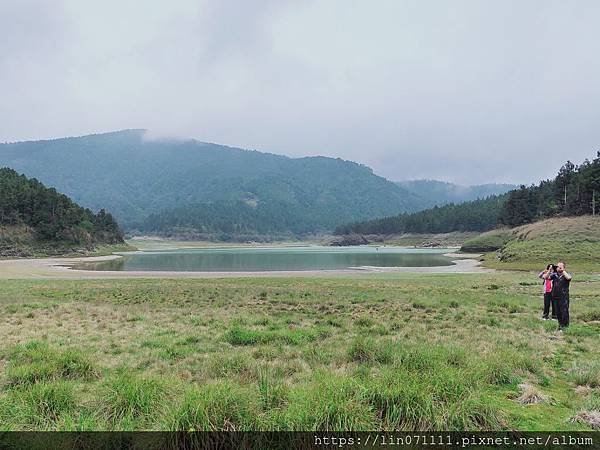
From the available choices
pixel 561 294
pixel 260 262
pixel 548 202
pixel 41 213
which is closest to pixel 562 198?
pixel 548 202

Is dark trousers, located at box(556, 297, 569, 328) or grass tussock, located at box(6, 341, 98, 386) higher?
dark trousers, located at box(556, 297, 569, 328)

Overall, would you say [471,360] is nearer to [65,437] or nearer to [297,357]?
[297,357]

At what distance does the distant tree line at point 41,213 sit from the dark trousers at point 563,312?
125 m

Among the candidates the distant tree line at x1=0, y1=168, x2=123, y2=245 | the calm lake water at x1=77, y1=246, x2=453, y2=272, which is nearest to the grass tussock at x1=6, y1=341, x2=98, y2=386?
the calm lake water at x1=77, y1=246, x2=453, y2=272

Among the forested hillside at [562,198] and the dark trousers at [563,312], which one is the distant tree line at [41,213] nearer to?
the dark trousers at [563,312]

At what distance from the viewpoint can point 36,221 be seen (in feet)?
372

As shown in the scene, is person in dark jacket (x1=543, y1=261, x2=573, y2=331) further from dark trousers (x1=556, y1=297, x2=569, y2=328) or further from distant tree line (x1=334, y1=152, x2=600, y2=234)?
distant tree line (x1=334, y1=152, x2=600, y2=234)

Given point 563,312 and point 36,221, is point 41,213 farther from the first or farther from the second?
point 563,312

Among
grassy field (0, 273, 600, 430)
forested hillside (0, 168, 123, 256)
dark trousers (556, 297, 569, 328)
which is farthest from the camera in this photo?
forested hillside (0, 168, 123, 256)

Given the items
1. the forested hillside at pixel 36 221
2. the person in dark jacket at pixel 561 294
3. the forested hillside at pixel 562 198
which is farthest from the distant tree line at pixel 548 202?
the forested hillside at pixel 36 221

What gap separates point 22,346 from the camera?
419 inches

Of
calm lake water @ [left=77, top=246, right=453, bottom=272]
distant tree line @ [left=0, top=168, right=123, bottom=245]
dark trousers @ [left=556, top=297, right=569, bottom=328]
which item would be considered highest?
distant tree line @ [left=0, top=168, right=123, bottom=245]

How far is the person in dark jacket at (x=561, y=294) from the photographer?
13898 millimetres

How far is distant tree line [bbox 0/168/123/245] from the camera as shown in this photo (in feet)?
360
